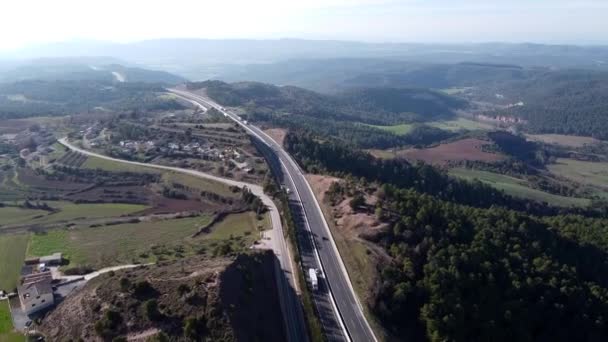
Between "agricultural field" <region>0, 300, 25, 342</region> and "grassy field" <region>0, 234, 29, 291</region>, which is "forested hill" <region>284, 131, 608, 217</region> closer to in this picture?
"grassy field" <region>0, 234, 29, 291</region>

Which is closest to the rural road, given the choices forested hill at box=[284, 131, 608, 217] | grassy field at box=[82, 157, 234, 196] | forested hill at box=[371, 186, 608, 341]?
grassy field at box=[82, 157, 234, 196]

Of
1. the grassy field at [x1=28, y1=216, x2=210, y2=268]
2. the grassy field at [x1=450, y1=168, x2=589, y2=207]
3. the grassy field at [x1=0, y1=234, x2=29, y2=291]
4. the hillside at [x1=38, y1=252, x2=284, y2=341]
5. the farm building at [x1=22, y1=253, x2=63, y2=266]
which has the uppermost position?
the hillside at [x1=38, y1=252, x2=284, y2=341]

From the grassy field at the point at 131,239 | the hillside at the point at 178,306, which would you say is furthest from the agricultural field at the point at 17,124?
the hillside at the point at 178,306

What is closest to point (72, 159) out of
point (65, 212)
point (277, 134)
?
point (65, 212)

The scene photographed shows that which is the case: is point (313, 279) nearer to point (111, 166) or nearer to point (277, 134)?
point (277, 134)

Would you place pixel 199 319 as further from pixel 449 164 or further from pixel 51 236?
pixel 449 164

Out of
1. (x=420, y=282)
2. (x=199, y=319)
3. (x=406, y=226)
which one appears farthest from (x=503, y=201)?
(x=199, y=319)
